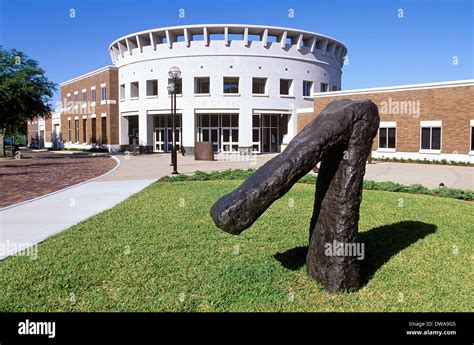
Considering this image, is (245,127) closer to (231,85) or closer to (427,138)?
(231,85)

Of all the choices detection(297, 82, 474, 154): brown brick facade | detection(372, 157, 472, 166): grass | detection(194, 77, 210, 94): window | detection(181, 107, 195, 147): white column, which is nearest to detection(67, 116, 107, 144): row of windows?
detection(181, 107, 195, 147): white column

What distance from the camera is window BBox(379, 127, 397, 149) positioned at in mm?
28894

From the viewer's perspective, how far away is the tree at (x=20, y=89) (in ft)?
94.4

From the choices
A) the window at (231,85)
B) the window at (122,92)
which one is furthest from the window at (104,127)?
the window at (231,85)

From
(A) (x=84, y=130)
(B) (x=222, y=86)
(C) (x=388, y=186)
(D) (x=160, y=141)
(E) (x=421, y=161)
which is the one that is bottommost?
(C) (x=388, y=186)

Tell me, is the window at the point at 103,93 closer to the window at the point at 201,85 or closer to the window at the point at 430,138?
the window at the point at 201,85

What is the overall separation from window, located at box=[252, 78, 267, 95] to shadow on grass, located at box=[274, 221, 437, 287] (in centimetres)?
3255

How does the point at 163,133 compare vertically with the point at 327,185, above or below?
above

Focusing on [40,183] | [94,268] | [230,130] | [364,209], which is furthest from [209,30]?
[94,268]

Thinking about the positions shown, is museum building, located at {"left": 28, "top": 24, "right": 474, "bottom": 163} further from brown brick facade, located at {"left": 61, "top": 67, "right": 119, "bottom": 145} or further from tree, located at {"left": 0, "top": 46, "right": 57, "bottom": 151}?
tree, located at {"left": 0, "top": 46, "right": 57, "bottom": 151}

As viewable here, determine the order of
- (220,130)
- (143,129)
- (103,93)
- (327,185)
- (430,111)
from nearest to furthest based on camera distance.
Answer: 1. (327,185)
2. (430,111)
3. (220,130)
4. (143,129)
5. (103,93)

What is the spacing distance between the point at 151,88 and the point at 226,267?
125 ft

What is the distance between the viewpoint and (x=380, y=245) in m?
6.11

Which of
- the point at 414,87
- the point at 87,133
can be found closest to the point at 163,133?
the point at 87,133
